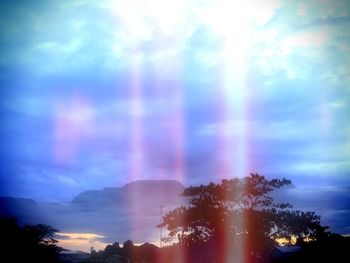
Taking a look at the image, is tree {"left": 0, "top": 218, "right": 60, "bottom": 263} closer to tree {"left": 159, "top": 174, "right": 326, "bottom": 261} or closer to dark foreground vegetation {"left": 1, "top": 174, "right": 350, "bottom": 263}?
dark foreground vegetation {"left": 1, "top": 174, "right": 350, "bottom": 263}

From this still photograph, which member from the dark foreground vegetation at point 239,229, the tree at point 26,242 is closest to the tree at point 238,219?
the dark foreground vegetation at point 239,229

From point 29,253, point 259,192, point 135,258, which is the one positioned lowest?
point 135,258

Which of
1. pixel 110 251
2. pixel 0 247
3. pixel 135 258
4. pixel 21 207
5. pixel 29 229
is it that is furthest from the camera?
pixel 21 207

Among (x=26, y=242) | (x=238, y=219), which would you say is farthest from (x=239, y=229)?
(x=26, y=242)

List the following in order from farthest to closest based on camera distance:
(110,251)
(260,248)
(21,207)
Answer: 1. (21,207)
2. (110,251)
3. (260,248)

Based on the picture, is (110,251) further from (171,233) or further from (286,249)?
(286,249)

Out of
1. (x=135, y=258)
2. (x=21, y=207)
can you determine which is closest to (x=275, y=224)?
(x=135, y=258)

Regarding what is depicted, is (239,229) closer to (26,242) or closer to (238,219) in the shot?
(238,219)

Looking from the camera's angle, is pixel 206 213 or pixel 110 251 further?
pixel 110 251

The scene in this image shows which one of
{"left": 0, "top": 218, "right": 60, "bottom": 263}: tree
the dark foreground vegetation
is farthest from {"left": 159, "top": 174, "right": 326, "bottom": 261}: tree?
{"left": 0, "top": 218, "right": 60, "bottom": 263}: tree

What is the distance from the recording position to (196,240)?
115ft

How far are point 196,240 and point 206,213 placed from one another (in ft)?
11.3

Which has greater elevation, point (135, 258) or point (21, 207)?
point (21, 207)

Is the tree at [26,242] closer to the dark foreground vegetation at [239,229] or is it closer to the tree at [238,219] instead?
the dark foreground vegetation at [239,229]
